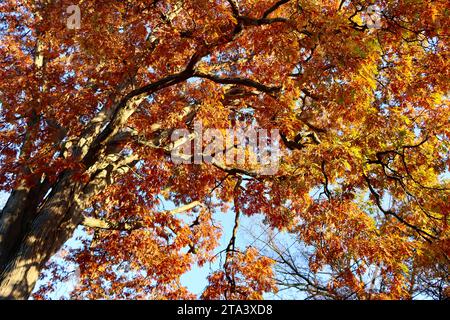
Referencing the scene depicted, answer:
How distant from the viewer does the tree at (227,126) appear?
19.6 ft

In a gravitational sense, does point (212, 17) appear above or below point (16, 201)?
above

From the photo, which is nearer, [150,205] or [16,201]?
[16,201]

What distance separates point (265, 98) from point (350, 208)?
10.7 feet

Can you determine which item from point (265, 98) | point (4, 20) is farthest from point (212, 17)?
point (4, 20)

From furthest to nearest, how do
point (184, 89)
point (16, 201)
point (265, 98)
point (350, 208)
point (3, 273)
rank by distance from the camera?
point (184, 89)
point (265, 98)
point (350, 208)
point (16, 201)
point (3, 273)

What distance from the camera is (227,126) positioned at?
8648 mm

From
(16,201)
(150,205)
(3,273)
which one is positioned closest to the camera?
(3,273)

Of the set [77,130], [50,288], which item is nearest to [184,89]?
[77,130]

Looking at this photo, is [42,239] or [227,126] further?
[227,126]

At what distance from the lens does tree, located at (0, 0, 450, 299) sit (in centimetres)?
598

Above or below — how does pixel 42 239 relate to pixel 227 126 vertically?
below

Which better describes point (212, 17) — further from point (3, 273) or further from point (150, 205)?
point (3, 273)

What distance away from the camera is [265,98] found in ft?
28.6

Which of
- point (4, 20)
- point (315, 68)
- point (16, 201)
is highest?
point (4, 20)
